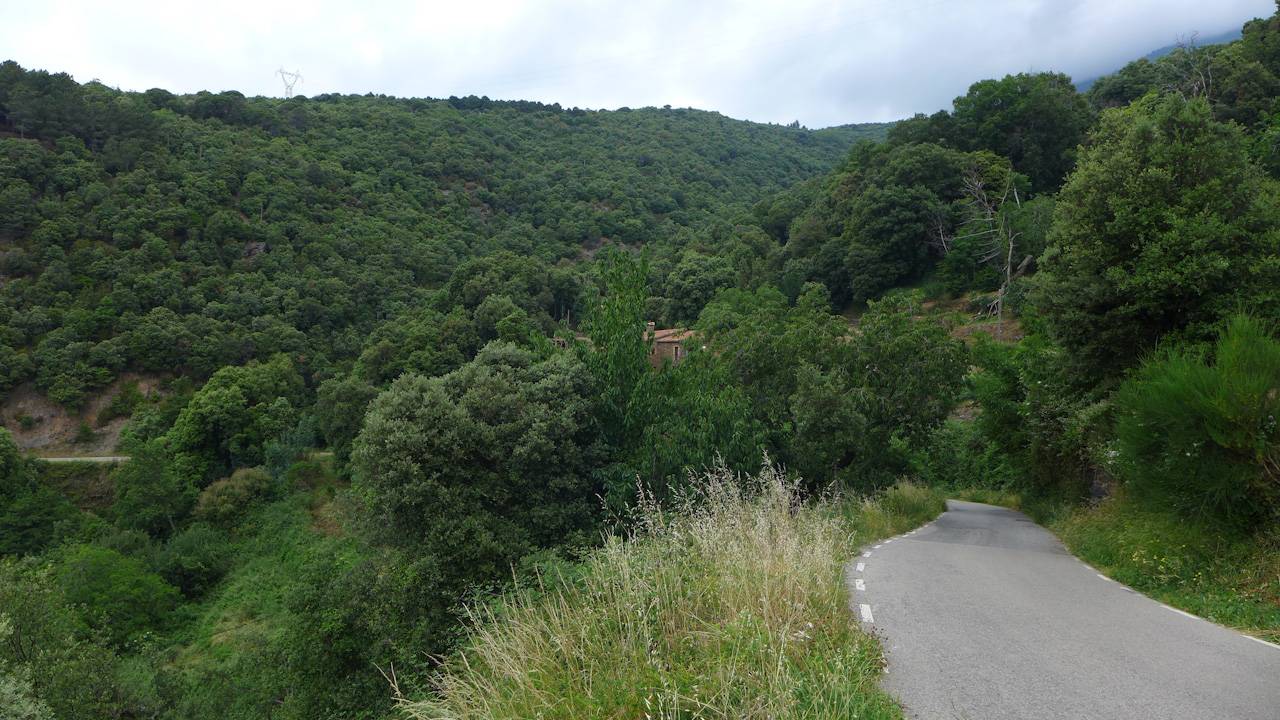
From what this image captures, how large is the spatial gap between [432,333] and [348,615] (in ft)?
142

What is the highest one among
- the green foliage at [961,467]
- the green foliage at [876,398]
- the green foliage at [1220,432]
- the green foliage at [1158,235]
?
the green foliage at [1158,235]

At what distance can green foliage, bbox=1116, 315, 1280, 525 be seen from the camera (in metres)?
7.41

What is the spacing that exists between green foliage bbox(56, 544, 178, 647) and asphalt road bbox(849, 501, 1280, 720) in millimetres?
36368

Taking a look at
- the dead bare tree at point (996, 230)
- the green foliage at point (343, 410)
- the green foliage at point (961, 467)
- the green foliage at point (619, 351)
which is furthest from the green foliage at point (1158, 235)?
the green foliage at point (343, 410)

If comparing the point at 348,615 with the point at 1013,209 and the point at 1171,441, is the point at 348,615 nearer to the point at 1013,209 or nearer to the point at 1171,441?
the point at 1171,441

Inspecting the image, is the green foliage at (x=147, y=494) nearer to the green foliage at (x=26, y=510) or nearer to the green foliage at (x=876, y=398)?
the green foliage at (x=26, y=510)

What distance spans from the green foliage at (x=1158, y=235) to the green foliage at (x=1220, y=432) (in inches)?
121

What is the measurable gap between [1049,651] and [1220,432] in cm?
425

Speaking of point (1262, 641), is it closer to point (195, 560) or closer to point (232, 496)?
point (195, 560)

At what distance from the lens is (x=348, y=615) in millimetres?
15406

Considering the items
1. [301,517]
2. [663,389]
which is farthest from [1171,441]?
[301,517]

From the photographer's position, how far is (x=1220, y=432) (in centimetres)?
761

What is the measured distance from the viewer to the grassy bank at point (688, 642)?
377 centimetres

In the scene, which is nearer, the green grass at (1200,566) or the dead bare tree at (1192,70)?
the green grass at (1200,566)
